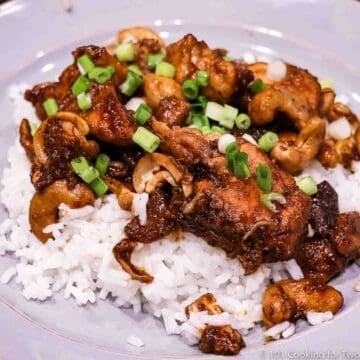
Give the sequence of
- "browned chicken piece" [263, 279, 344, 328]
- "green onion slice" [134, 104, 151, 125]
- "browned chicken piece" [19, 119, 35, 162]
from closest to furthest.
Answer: "browned chicken piece" [263, 279, 344, 328], "green onion slice" [134, 104, 151, 125], "browned chicken piece" [19, 119, 35, 162]

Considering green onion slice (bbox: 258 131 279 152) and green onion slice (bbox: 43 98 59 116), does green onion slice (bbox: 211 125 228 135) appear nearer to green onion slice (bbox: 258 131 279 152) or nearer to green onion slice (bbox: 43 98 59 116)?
green onion slice (bbox: 258 131 279 152)

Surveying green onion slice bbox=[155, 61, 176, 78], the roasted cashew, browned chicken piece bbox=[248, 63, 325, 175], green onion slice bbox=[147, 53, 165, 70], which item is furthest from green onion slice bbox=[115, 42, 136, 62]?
the roasted cashew

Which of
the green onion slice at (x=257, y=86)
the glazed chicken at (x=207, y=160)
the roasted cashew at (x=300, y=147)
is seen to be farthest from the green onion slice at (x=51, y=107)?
the roasted cashew at (x=300, y=147)

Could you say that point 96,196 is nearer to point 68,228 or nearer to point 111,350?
point 68,228

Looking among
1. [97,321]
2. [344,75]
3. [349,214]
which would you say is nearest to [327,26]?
[344,75]

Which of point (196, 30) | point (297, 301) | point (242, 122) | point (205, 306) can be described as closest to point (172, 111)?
point (242, 122)

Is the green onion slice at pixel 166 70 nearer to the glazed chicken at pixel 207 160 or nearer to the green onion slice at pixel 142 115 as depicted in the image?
the glazed chicken at pixel 207 160
